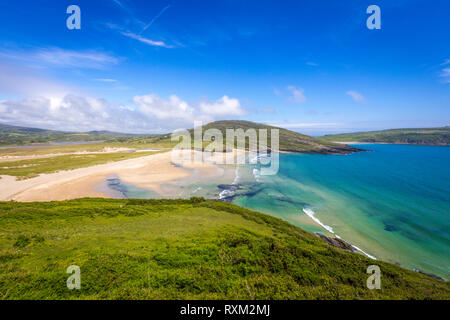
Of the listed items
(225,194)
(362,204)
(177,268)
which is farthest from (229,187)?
(177,268)

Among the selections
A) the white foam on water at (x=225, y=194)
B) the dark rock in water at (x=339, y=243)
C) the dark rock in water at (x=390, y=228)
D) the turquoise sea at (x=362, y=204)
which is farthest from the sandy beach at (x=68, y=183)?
the dark rock in water at (x=390, y=228)

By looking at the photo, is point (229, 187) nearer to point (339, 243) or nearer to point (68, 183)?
point (339, 243)

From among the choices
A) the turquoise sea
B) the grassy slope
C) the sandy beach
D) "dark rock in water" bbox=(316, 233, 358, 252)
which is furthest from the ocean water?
the sandy beach

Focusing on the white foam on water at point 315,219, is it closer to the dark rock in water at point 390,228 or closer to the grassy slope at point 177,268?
the dark rock in water at point 390,228

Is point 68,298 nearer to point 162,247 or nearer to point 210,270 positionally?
point 162,247
